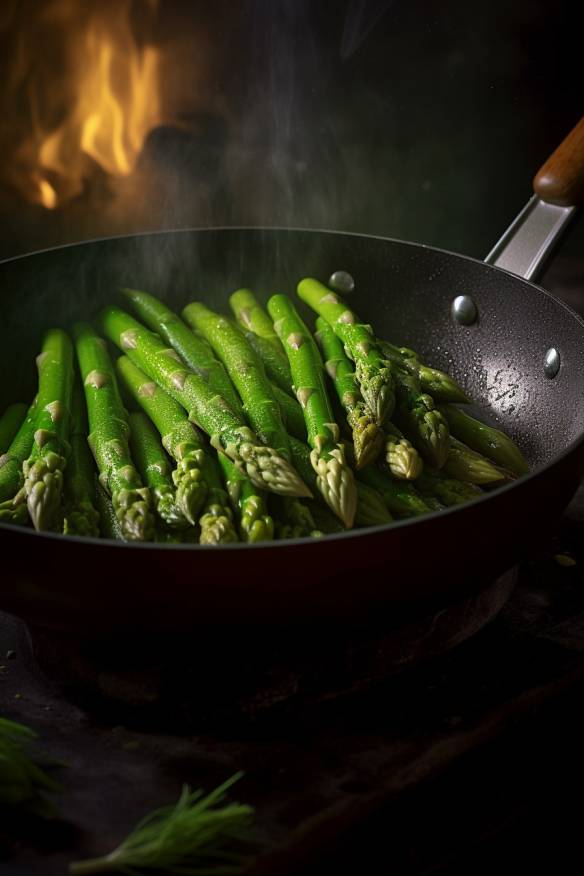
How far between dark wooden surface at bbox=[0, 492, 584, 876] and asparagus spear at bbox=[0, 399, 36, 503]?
30 centimetres

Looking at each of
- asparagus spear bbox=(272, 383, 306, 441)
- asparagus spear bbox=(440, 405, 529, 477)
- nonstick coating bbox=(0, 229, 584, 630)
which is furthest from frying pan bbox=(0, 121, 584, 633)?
asparagus spear bbox=(272, 383, 306, 441)

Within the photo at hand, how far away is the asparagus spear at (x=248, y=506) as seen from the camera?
1.55m

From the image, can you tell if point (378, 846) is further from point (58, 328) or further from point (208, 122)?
point (208, 122)

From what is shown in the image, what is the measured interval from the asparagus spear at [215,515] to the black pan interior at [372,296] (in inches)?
29.2

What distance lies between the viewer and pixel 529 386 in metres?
2.15

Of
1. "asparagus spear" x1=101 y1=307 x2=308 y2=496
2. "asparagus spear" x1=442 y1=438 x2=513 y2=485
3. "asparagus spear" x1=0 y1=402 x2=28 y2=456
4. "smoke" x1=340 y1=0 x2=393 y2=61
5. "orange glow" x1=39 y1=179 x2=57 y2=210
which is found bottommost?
"asparagus spear" x1=0 y1=402 x2=28 y2=456

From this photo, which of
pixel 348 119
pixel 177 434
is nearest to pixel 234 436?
pixel 177 434

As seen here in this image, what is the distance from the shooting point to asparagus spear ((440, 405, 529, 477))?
76.6 inches

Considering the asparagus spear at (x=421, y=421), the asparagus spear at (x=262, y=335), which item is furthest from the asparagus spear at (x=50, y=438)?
the asparagus spear at (x=421, y=421)

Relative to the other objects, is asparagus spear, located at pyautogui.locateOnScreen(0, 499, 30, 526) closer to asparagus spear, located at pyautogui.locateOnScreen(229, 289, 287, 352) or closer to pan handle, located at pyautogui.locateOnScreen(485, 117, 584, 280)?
asparagus spear, located at pyautogui.locateOnScreen(229, 289, 287, 352)

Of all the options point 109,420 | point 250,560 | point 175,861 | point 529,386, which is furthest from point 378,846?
A: point 529,386

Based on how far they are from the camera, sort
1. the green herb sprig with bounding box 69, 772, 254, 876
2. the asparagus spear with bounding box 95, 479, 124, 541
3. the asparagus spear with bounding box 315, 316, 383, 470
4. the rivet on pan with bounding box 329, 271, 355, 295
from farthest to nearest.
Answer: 1. the rivet on pan with bounding box 329, 271, 355, 295
2. the asparagus spear with bounding box 315, 316, 383, 470
3. the asparagus spear with bounding box 95, 479, 124, 541
4. the green herb sprig with bounding box 69, 772, 254, 876

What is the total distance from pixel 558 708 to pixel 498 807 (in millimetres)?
226

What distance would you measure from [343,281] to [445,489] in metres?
0.93
